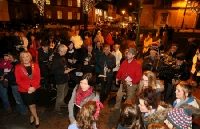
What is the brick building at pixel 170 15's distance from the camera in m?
30.4

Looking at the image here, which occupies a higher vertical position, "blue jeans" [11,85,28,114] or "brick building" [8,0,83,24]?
"brick building" [8,0,83,24]

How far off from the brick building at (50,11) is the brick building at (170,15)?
53.7 feet

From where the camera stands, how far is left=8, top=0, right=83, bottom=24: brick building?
3044cm

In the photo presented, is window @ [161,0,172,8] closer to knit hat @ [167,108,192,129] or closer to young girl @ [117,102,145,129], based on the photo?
knit hat @ [167,108,192,129]

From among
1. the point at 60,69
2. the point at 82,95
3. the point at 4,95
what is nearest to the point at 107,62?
the point at 60,69

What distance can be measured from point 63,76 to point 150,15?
1331 inches

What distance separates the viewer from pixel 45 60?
5883mm

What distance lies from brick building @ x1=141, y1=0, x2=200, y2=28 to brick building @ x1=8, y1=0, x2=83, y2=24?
16382mm

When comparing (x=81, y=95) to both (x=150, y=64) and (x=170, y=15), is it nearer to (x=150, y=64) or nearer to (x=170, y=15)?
(x=150, y=64)

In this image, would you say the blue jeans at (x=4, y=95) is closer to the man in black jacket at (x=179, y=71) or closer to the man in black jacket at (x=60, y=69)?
the man in black jacket at (x=60, y=69)

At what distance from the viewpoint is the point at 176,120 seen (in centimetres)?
218

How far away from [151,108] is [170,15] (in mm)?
34399

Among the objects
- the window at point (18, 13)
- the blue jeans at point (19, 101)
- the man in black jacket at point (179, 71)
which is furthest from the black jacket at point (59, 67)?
the window at point (18, 13)

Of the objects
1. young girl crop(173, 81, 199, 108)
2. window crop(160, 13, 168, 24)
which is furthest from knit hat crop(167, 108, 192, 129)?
window crop(160, 13, 168, 24)
